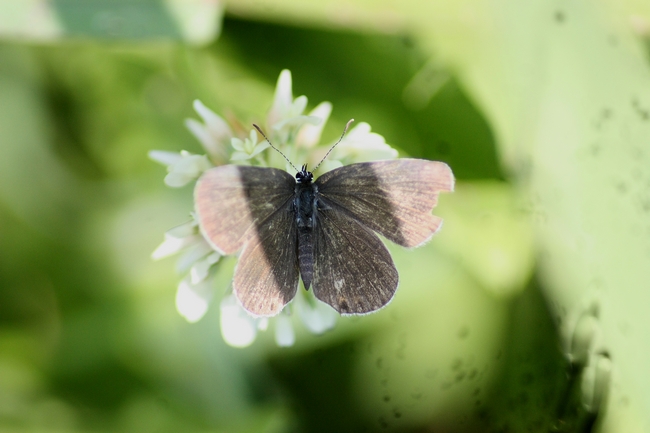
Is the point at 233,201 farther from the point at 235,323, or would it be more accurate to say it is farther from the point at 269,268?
the point at 235,323

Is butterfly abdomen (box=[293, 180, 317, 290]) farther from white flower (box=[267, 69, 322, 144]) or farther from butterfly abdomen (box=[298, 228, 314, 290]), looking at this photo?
white flower (box=[267, 69, 322, 144])

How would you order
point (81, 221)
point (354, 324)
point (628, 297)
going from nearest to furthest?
point (628, 297), point (354, 324), point (81, 221)

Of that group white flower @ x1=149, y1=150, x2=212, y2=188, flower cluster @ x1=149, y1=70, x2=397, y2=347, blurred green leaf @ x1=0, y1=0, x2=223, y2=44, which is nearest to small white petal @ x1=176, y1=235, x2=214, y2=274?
flower cluster @ x1=149, y1=70, x2=397, y2=347

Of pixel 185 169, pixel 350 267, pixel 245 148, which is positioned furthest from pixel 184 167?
pixel 350 267

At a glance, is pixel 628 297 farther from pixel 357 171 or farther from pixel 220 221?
pixel 220 221

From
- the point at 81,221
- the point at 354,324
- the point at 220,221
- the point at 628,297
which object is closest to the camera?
the point at 220,221

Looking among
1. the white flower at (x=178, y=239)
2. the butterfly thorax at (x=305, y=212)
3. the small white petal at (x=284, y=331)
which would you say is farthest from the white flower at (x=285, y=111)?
the small white petal at (x=284, y=331)

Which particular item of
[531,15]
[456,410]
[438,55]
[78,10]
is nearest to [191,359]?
[456,410]
